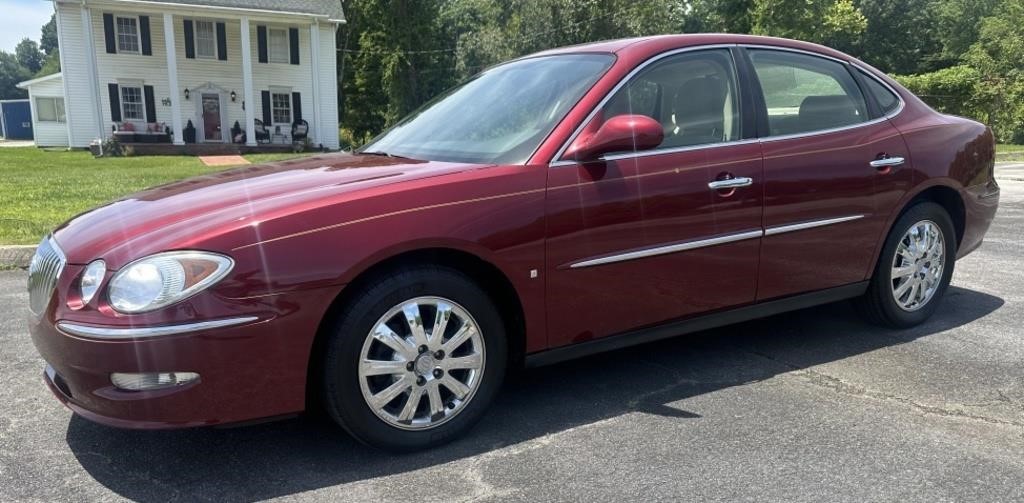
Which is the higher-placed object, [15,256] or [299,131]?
[299,131]

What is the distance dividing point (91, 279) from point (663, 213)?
90.7 inches

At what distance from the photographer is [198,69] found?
27.5 meters

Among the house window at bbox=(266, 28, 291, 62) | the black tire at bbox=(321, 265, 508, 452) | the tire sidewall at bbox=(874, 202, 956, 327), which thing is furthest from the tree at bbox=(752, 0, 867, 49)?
the black tire at bbox=(321, 265, 508, 452)

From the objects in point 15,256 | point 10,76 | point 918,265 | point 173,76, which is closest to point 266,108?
point 173,76

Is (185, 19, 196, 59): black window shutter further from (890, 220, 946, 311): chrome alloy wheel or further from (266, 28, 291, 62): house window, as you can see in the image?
(890, 220, 946, 311): chrome alloy wheel

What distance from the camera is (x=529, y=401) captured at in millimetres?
3570

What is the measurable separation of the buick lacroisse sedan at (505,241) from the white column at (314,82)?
1001 inches

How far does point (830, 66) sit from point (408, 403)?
312cm

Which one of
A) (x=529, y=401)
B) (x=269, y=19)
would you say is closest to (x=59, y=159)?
(x=269, y=19)

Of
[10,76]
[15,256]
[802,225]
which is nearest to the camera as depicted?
[802,225]

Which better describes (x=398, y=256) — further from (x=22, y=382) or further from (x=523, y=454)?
(x=22, y=382)

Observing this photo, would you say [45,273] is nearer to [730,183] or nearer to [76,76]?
[730,183]

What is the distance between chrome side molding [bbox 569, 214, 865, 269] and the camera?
3.29m

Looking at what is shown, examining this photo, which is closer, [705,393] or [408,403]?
[408,403]
